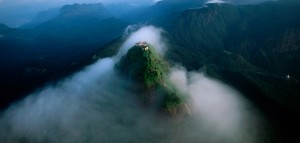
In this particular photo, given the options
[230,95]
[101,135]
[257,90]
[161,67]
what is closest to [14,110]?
[101,135]

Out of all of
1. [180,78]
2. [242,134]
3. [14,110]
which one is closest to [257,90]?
[180,78]

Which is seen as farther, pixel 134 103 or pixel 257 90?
pixel 257 90

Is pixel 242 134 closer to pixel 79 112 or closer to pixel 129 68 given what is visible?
pixel 129 68

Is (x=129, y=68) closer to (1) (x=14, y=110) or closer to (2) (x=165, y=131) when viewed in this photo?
(2) (x=165, y=131)

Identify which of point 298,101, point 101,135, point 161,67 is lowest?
point 298,101

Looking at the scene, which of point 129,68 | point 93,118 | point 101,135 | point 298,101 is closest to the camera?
point 101,135

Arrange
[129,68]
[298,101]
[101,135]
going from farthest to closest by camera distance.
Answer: [298,101] < [129,68] < [101,135]

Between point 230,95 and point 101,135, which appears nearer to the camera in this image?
point 101,135

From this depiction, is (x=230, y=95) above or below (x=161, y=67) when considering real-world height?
below

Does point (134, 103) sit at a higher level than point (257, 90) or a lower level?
higher
